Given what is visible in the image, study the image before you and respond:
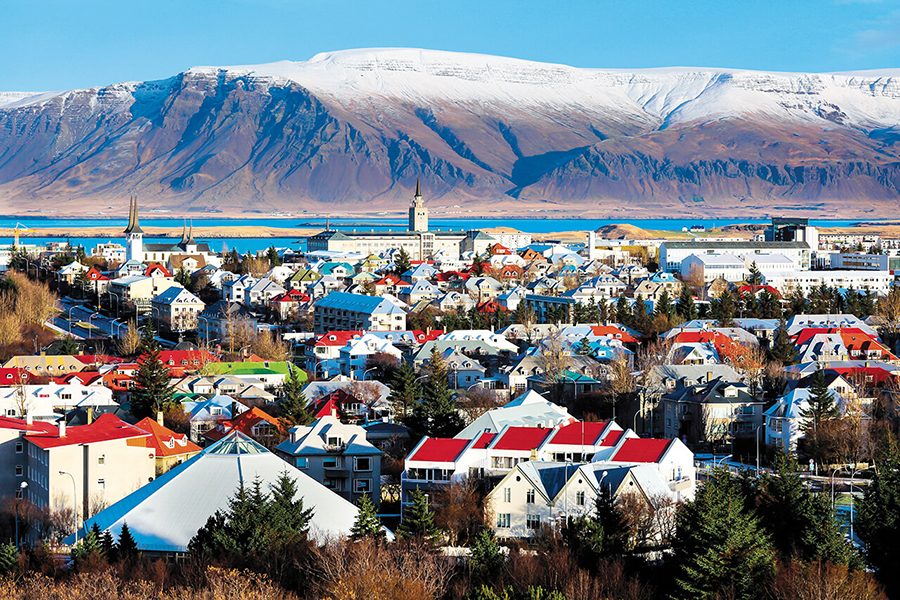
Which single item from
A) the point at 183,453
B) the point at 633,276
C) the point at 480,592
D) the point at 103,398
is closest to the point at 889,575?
the point at 480,592

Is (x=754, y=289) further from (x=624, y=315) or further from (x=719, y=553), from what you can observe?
(x=719, y=553)

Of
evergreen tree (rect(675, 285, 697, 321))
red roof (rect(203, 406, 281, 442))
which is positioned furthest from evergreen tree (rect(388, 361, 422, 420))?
evergreen tree (rect(675, 285, 697, 321))

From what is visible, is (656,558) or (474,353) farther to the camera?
(474,353)

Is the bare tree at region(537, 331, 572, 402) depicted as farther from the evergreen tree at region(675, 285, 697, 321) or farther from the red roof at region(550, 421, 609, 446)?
the evergreen tree at region(675, 285, 697, 321)

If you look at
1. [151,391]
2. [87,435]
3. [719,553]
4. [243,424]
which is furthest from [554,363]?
[719,553]

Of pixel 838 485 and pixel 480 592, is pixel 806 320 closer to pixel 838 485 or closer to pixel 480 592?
pixel 838 485

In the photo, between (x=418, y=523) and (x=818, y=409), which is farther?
(x=818, y=409)
